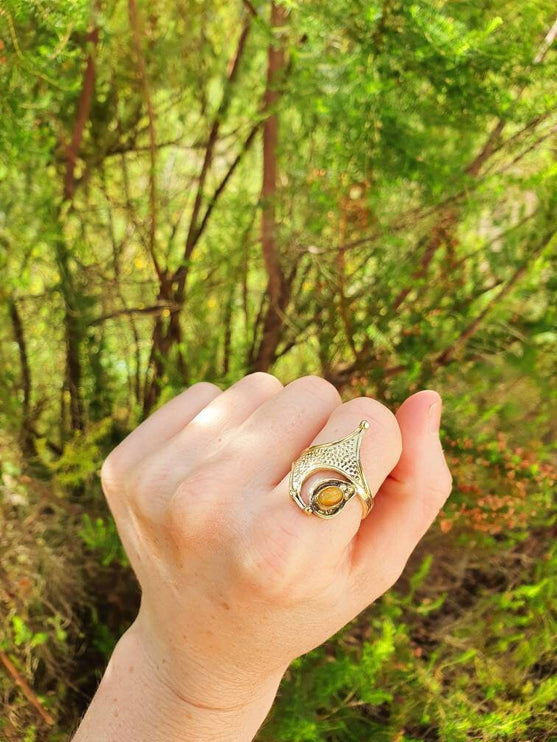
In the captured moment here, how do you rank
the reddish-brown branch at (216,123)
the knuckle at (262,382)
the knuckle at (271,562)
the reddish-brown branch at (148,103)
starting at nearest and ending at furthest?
the knuckle at (271,562), the knuckle at (262,382), the reddish-brown branch at (148,103), the reddish-brown branch at (216,123)

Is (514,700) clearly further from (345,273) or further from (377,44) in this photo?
(377,44)

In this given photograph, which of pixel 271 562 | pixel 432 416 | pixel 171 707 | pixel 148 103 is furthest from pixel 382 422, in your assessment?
pixel 148 103

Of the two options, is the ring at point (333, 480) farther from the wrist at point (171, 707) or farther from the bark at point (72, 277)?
the bark at point (72, 277)

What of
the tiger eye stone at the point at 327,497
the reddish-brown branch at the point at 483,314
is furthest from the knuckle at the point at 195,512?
the reddish-brown branch at the point at 483,314

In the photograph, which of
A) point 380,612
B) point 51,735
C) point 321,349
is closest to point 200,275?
point 321,349

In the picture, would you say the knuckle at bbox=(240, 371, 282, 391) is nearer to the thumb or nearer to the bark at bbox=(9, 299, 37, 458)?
the thumb

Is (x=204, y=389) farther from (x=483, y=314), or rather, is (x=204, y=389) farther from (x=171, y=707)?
(x=483, y=314)
